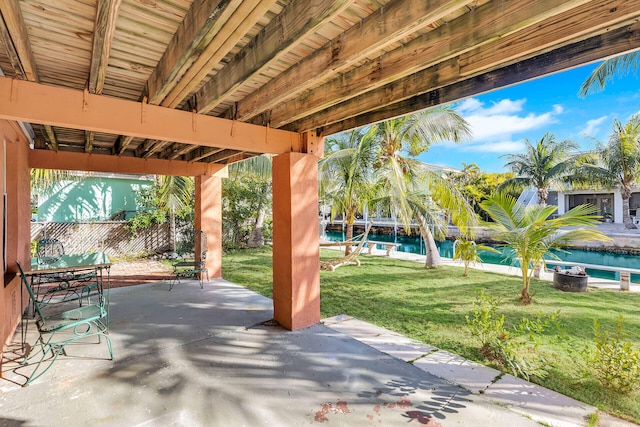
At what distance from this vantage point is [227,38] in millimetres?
1938

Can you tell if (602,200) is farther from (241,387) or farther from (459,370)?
(241,387)

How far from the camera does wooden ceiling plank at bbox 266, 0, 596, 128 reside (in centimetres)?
160

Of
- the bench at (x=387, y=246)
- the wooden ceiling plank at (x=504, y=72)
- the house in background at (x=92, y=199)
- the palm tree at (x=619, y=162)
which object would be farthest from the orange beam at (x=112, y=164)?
the palm tree at (x=619, y=162)

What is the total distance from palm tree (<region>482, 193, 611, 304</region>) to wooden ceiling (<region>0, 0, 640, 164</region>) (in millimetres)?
3666

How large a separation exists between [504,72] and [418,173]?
635 cm

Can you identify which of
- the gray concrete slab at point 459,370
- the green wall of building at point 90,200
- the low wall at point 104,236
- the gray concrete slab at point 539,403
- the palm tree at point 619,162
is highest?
the palm tree at point 619,162

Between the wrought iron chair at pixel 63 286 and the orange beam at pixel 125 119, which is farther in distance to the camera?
the wrought iron chair at pixel 63 286

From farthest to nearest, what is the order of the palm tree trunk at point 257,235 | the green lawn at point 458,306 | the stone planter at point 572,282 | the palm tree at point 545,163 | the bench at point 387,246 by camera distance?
the palm tree at point 545,163
the palm tree trunk at point 257,235
the bench at point 387,246
the stone planter at point 572,282
the green lawn at point 458,306

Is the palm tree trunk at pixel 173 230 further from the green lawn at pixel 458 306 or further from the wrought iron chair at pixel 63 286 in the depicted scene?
the wrought iron chair at pixel 63 286

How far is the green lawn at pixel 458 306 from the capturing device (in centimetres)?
297

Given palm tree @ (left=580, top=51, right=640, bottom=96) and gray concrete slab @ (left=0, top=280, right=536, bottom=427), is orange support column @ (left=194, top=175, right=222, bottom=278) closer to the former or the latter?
gray concrete slab @ (left=0, top=280, right=536, bottom=427)

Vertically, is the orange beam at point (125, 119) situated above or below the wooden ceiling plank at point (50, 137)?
below

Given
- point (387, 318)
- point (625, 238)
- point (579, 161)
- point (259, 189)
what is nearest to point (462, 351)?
point (387, 318)

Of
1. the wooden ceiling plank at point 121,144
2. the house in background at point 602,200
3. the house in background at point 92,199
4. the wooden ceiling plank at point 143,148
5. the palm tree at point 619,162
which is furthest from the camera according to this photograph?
the house in background at point 602,200
